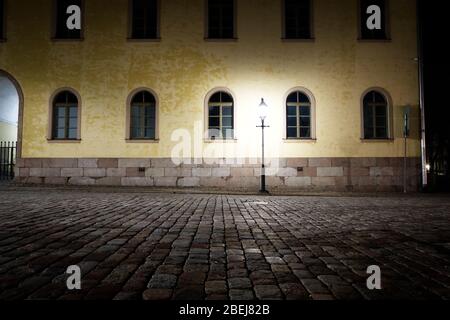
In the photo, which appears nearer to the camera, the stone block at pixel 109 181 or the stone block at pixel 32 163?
the stone block at pixel 109 181

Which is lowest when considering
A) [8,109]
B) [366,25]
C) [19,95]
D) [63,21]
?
[19,95]

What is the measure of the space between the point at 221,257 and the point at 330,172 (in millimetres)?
12079

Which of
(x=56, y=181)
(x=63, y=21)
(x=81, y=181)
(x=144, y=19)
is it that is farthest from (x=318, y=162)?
(x=63, y=21)

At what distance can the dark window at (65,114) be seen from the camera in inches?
584

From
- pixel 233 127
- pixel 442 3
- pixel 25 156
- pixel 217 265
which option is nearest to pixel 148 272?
pixel 217 265

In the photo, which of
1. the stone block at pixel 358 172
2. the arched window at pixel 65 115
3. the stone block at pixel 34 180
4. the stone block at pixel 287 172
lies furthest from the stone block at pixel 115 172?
the stone block at pixel 358 172

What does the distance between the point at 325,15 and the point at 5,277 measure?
1567 centimetres

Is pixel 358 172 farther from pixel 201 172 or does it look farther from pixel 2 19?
pixel 2 19

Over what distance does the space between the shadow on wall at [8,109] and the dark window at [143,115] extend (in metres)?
5.87

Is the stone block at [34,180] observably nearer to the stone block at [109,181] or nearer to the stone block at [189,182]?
the stone block at [109,181]

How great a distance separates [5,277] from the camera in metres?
2.54

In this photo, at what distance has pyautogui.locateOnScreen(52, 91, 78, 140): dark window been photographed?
48.7 ft

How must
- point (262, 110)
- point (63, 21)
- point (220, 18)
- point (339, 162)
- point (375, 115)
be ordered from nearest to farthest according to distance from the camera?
point (262, 110)
point (339, 162)
point (375, 115)
point (220, 18)
point (63, 21)

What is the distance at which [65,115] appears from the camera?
1485 cm
